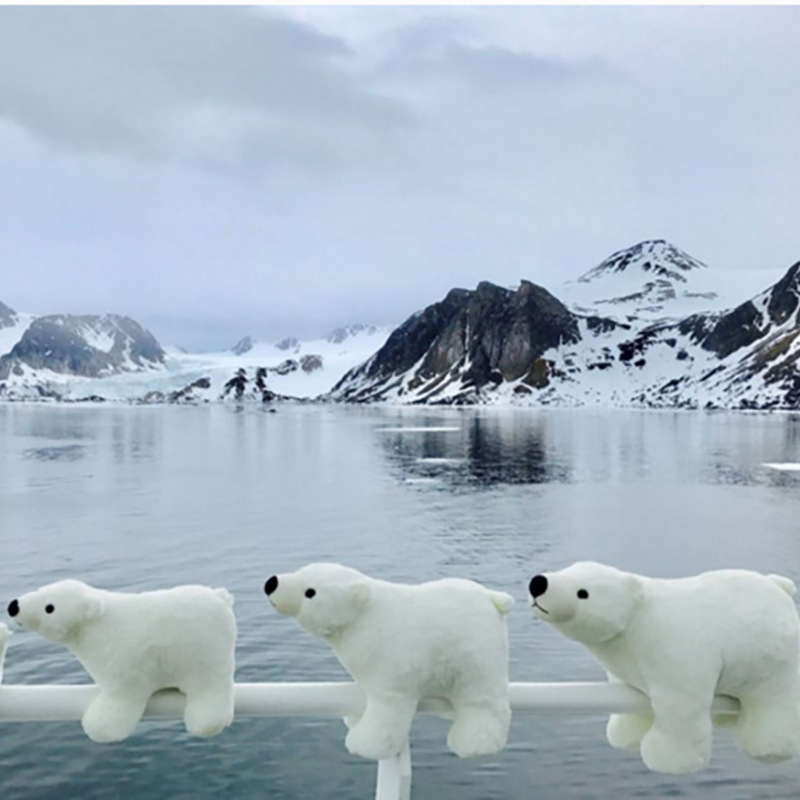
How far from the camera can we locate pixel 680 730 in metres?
1.94

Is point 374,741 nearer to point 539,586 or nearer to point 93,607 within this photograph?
point 539,586

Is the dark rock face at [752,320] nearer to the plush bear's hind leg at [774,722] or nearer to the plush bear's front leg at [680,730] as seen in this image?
the plush bear's hind leg at [774,722]

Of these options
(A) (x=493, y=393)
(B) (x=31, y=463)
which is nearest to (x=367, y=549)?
Result: (B) (x=31, y=463)

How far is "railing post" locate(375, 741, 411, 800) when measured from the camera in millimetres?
1969

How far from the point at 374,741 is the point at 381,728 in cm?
3

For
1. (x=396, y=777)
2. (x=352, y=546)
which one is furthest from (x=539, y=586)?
(x=352, y=546)

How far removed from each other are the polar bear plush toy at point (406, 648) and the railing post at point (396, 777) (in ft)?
0.17

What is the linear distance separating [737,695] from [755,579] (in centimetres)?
30

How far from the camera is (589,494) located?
22859 mm

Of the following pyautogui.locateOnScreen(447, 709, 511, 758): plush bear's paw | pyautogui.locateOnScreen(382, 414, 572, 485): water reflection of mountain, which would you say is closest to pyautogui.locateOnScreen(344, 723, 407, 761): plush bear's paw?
pyautogui.locateOnScreen(447, 709, 511, 758): plush bear's paw

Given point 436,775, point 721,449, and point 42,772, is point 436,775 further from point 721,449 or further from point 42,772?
point 721,449

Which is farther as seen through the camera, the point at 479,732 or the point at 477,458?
the point at 477,458

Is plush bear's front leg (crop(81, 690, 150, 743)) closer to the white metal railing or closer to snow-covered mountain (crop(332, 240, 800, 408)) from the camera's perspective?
the white metal railing

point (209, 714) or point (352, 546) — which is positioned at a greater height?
point (209, 714)
